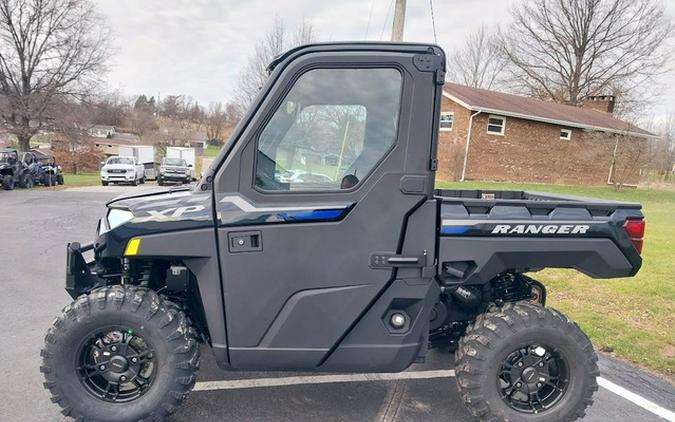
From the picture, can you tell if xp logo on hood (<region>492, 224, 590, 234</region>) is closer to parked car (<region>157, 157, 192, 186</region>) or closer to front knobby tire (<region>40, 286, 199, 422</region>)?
front knobby tire (<region>40, 286, 199, 422</region>)

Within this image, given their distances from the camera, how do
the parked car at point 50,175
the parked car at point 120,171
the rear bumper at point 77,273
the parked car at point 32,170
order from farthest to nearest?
the parked car at point 120,171 < the parked car at point 50,175 < the parked car at point 32,170 < the rear bumper at point 77,273

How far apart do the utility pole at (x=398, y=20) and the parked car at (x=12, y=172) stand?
17.7 metres

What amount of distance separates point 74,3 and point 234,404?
3650 cm

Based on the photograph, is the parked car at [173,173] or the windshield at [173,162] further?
the windshield at [173,162]

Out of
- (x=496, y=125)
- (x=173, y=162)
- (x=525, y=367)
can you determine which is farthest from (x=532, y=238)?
(x=173, y=162)

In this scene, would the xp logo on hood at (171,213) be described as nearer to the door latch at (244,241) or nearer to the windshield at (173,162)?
the door latch at (244,241)

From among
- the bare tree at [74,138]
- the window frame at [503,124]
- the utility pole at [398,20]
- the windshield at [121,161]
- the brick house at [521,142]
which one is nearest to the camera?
the utility pole at [398,20]

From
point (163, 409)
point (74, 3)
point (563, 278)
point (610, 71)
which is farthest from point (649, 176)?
point (74, 3)

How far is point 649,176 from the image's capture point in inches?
1101

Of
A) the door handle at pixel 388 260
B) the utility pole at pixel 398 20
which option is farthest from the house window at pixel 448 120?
the door handle at pixel 388 260

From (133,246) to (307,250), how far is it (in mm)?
1073

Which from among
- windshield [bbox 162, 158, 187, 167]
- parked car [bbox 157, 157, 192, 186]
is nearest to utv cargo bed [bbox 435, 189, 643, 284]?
parked car [bbox 157, 157, 192, 186]

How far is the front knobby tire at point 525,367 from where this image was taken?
9.02 feet

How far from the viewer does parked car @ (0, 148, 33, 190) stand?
1811 centimetres
